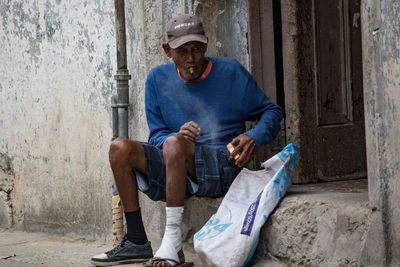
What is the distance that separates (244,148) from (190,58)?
2.01 ft

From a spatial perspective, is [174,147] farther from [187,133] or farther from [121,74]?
[121,74]

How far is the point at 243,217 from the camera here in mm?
3496

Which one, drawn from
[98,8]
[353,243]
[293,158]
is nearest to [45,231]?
[98,8]

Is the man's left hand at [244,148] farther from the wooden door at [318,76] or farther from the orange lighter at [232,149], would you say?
the wooden door at [318,76]

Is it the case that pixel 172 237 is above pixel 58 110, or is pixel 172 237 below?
below

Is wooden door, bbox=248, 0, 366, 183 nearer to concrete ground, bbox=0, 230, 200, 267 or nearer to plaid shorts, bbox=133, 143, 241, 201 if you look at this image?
plaid shorts, bbox=133, 143, 241, 201

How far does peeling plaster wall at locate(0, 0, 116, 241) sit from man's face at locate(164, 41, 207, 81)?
1.14 meters

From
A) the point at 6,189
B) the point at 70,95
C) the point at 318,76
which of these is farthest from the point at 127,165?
the point at 6,189

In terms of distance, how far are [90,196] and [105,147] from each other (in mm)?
412

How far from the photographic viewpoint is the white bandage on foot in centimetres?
359

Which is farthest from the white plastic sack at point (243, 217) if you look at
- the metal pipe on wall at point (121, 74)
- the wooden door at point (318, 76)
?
the metal pipe on wall at point (121, 74)

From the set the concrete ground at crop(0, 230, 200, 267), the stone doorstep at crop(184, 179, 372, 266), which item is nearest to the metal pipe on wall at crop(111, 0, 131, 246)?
the concrete ground at crop(0, 230, 200, 267)

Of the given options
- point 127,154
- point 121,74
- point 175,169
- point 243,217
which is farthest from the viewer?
point 121,74

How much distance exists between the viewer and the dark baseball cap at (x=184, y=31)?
3.85m
